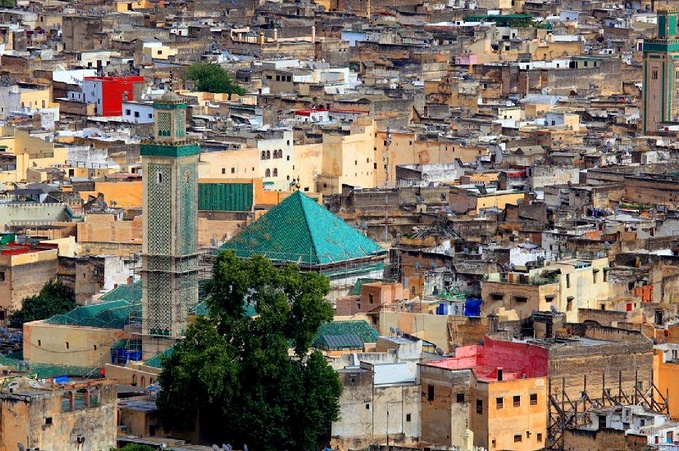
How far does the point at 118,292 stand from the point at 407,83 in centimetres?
→ 4286

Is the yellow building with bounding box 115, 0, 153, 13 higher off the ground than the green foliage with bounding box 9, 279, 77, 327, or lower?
higher

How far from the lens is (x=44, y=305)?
62.9 metres

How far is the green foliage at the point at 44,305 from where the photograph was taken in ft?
206

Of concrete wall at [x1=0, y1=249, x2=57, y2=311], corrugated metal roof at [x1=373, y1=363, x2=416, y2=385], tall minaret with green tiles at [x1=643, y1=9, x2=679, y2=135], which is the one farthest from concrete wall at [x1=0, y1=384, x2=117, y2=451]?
tall minaret with green tiles at [x1=643, y1=9, x2=679, y2=135]

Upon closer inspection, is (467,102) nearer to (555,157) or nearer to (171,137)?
(555,157)

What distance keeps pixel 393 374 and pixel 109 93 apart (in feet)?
134

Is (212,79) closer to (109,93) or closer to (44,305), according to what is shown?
(109,93)

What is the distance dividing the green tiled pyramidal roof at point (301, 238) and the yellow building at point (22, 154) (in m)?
15.5

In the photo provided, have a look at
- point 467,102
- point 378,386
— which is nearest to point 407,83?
point 467,102

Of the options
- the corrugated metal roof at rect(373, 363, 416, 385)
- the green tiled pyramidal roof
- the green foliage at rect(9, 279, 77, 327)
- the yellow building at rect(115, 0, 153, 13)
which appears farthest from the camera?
the yellow building at rect(115, 0, 153, 13)

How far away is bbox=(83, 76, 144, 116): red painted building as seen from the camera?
9344cm

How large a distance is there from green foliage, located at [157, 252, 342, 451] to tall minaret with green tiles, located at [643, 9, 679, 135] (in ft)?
130

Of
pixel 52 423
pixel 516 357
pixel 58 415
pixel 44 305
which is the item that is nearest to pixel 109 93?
pixel 44 305

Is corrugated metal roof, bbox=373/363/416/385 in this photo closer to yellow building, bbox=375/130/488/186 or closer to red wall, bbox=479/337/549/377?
red wall, bbox=479/337/549/377
